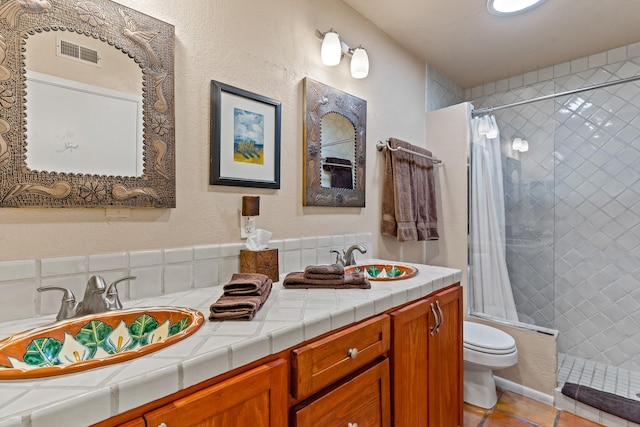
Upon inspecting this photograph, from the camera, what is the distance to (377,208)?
2.08 meters

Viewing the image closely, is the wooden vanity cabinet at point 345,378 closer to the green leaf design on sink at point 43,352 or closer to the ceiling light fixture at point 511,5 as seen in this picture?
the green leaf design on sink at point 43,352

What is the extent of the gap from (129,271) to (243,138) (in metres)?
0.68

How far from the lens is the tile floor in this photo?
70.2 inches

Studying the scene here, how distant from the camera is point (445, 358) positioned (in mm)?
1438

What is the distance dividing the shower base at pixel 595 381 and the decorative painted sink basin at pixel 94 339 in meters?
2.25

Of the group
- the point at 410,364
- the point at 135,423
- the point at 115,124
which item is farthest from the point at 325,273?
the point at 115,124

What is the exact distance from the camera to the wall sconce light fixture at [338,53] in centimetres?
164

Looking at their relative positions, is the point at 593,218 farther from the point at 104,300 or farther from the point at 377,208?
the point at 104,300

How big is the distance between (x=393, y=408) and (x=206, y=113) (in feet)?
4.33

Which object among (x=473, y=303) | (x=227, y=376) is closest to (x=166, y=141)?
(x=227, y=376)

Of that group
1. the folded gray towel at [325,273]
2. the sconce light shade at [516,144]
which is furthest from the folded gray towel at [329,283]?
the sconce light shade at [516,144]

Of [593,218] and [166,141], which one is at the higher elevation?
[166,141]

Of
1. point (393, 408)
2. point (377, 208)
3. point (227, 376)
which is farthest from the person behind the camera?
point (377, 208)

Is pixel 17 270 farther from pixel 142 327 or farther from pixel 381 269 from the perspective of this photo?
pixel 381 269
